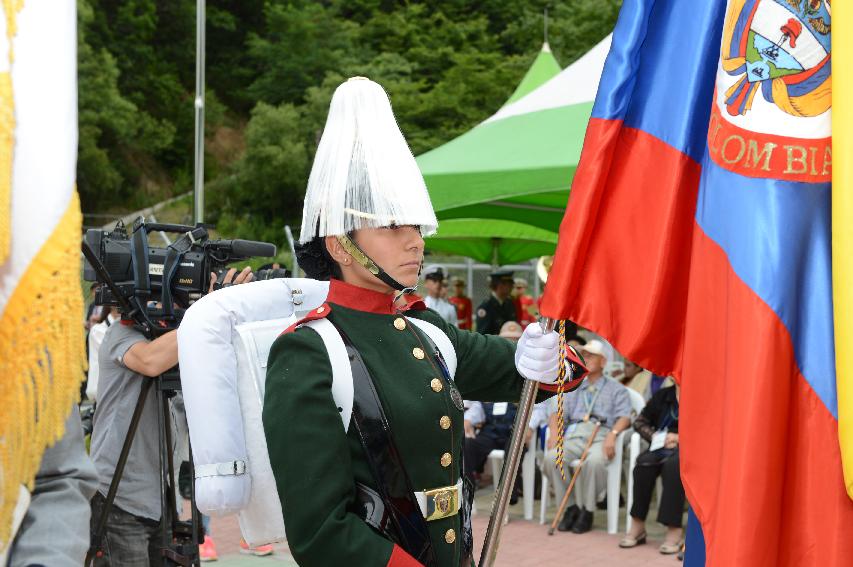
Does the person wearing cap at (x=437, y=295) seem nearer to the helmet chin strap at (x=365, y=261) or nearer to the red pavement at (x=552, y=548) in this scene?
the red pavement at (x=552, y=548)

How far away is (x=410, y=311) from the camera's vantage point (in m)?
2.72

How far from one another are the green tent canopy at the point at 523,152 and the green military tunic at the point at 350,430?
15.1ft

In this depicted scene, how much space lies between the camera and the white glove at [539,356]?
256 centimetres

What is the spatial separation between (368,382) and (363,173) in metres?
0.46

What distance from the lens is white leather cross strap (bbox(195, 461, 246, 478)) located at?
2.52 metres

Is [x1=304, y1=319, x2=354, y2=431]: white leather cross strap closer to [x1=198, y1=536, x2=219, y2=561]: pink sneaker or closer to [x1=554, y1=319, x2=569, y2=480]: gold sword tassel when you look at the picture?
[x1=554, y1=319, x2=569, y2=480]: gold sword tassel

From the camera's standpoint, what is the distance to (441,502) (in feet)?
7.68

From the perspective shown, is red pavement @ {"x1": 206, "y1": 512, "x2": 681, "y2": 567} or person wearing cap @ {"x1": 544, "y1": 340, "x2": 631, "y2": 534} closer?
red pavement @ {"x1": 206, "y1": 512, "x2": 681, "y2": 567}

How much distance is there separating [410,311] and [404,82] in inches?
1401

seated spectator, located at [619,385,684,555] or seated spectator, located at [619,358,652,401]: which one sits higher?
seated spectator, located at [619,358,652,401]

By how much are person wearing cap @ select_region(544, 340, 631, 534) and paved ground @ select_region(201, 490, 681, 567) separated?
21cm

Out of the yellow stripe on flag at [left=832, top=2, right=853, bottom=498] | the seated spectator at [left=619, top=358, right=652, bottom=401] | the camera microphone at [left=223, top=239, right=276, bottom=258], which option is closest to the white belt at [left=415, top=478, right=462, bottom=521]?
the yellow stripe on flag at [left=832, top=2, right=853, bottom=498]

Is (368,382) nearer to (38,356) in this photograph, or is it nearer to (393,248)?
(393,248)

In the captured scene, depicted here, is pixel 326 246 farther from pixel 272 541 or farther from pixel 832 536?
pixel 832 536
